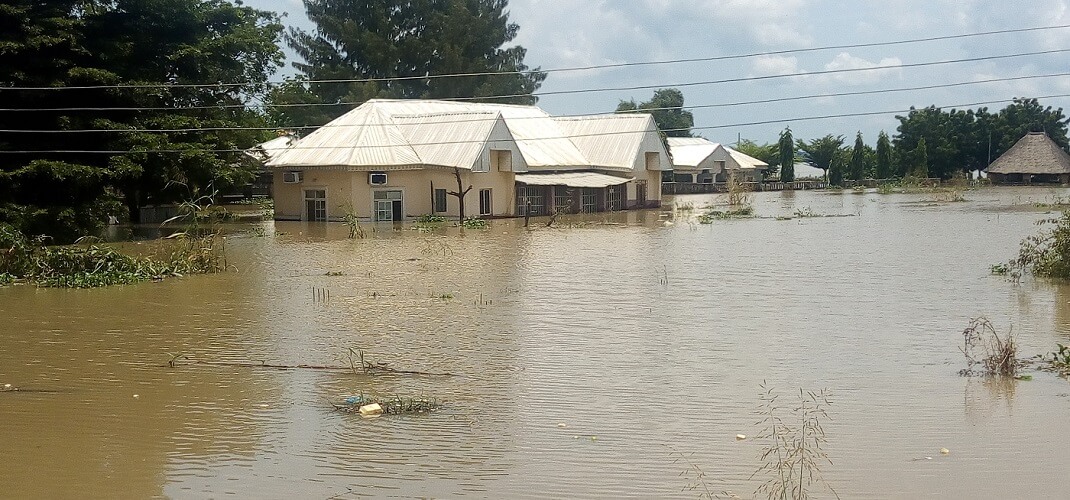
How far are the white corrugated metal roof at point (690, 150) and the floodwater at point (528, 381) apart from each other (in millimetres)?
50017

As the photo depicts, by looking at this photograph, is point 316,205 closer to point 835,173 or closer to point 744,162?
point 744,162

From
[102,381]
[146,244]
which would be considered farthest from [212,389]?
[146,244]

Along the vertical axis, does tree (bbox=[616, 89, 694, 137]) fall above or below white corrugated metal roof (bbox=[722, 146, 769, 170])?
above

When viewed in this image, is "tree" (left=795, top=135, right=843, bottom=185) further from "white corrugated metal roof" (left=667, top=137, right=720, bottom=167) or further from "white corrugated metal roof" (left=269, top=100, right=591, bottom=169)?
"white corrugated metal roof" (left=269, top=100, right=591, bottom=169)

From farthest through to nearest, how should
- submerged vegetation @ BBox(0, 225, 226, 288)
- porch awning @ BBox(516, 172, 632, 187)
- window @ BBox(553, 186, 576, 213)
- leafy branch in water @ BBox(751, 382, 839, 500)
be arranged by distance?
window @ BBox(553, 186, 576, 213) < porch awning @ BBox(516, 172, 632, 187) < submerged vegetation @ BBox(0, 225, 226, 288) < leafy branch in water @ BBox(751, 382, 839, 500)

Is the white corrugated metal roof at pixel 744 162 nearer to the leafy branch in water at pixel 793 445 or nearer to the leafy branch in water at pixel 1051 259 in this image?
the leafy branch in water at pixel 1051 259

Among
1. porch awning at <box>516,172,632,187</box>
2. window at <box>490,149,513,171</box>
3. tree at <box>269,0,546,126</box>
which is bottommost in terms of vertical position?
porch awning at <box>516,172,632,187</box>

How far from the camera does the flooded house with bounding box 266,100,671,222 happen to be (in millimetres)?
38406

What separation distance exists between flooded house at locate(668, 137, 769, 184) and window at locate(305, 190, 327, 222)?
35792 mm

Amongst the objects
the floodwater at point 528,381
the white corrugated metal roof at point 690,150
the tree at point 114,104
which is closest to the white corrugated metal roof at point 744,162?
the white corrugated metal roof at point 690,150

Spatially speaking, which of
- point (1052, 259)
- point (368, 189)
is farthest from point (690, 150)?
point (1052, 259)

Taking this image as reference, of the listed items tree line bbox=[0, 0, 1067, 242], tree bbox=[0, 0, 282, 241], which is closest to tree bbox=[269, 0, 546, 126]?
tree line bbox=[0, 0, 1067, 242]

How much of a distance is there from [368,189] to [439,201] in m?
2.76

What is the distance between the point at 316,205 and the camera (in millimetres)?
39312
